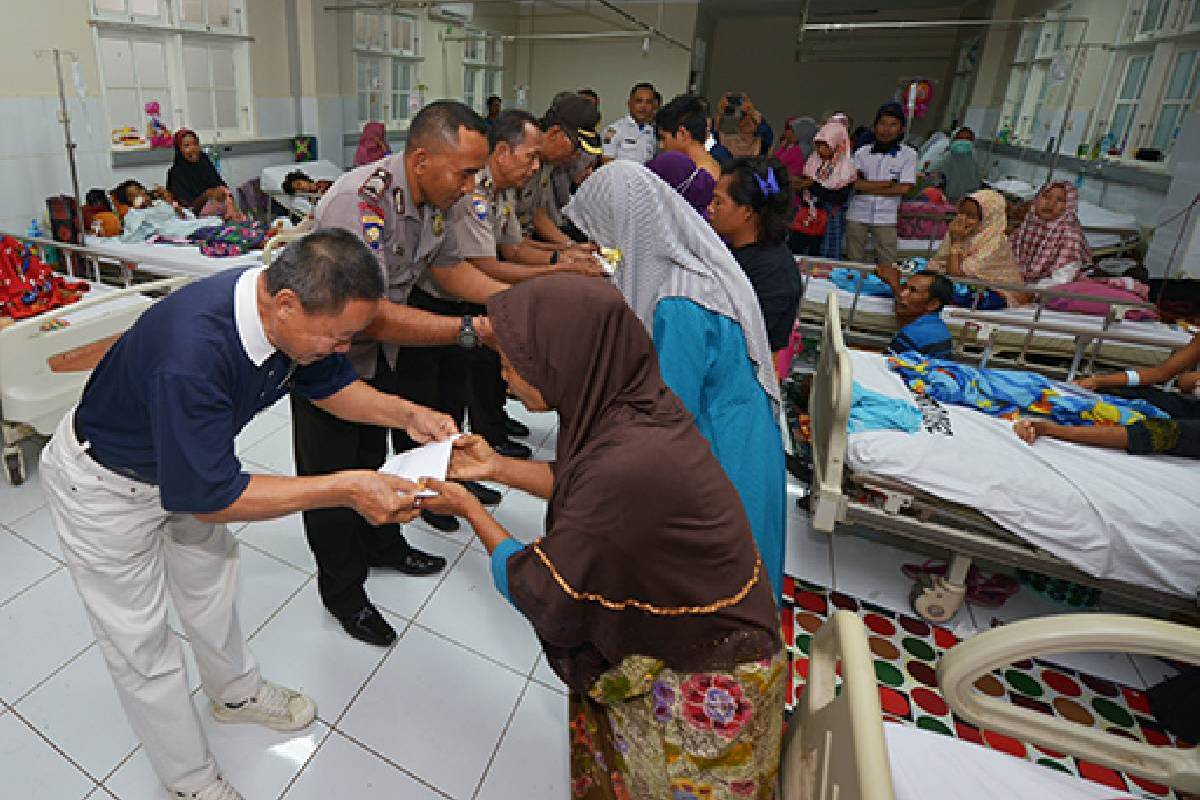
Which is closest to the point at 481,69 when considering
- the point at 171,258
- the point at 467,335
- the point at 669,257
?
the point at 171,258

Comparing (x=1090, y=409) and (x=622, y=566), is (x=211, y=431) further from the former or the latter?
(x=1090, y=409)

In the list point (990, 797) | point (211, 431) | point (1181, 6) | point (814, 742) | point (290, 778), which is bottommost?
point (290, 778)

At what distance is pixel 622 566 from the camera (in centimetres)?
127

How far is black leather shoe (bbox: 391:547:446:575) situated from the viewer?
287cm

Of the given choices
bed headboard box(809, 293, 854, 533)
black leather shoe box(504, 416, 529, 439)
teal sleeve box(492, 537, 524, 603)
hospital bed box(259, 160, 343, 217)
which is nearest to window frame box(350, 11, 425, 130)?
hospital bed box(259, 160, 343, 217)

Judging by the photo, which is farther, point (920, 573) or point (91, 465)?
point (920, 573)

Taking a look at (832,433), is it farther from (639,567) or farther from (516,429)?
(516,429)

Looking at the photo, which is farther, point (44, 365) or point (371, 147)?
point (371, 147)

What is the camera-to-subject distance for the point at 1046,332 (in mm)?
4184

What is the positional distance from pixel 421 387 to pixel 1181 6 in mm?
7617

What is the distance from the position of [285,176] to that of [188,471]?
718 centimetres

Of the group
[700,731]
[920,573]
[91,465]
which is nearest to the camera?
[700,731]

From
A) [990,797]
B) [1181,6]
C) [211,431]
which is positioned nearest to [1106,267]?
[1181,6]

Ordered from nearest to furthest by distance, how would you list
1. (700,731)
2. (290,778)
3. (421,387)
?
(700,731), (290,778), (421,387)
